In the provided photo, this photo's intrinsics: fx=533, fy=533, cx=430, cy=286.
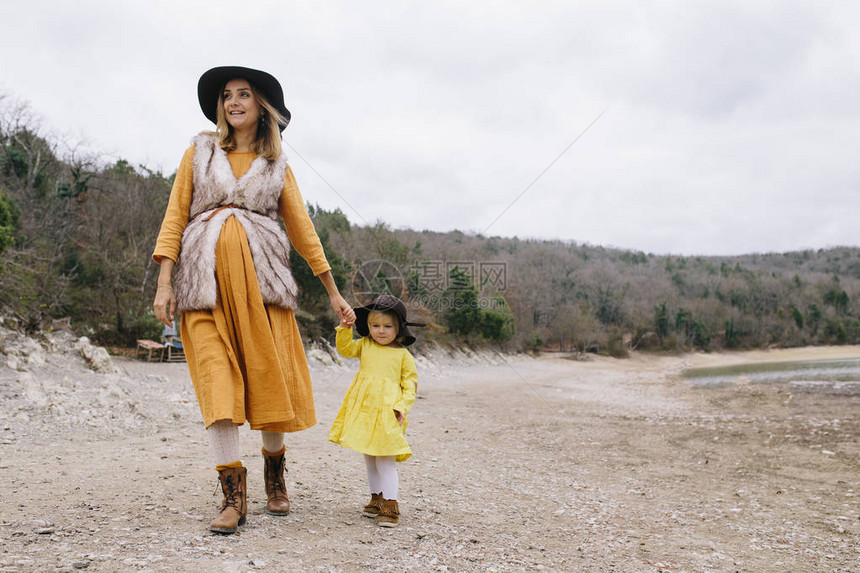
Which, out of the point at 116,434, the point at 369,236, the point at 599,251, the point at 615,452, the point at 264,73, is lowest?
the point at 615,452

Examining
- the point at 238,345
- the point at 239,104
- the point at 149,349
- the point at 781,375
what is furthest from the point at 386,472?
the point at 781,375

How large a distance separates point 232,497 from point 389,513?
908 mm

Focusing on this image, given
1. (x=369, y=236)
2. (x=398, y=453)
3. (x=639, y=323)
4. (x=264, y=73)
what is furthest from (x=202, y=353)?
(x=639, y=323)

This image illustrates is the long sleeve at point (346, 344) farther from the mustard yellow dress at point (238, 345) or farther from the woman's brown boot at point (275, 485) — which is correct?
the woman's brown boot at point (275, 485)

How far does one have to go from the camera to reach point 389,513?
3121mm

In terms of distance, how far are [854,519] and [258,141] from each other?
16.9 ft

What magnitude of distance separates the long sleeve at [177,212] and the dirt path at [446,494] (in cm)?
143

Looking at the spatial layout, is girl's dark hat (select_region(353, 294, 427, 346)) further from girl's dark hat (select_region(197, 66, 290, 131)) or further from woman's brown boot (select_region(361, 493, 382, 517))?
girl's dark hat (select_region(197, 66, 290, 131))

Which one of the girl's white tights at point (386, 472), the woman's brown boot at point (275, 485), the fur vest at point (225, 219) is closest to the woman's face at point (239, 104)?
the fur vest at point (225, 219)

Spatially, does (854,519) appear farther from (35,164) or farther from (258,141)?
(35,164)

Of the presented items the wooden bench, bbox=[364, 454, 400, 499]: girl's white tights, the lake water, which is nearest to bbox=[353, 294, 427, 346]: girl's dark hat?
bbox=[364, 454, 400, 499]: girl's white tights

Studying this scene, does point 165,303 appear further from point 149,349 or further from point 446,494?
point 149,349

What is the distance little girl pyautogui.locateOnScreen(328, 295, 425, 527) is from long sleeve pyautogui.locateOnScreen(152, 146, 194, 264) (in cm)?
103

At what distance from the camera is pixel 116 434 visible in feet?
21.1
